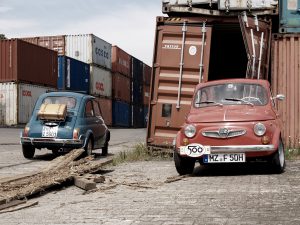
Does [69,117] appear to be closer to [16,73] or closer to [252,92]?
[252,92]

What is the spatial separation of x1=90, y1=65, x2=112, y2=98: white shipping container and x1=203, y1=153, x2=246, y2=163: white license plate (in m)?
32.0

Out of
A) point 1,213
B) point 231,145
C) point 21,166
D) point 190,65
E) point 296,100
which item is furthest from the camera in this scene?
point 296,100

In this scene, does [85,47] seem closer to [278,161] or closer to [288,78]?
[288,78]

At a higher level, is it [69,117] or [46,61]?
[46,61]

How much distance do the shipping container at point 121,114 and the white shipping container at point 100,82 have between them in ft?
4.58

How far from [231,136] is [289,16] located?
19.3 feet

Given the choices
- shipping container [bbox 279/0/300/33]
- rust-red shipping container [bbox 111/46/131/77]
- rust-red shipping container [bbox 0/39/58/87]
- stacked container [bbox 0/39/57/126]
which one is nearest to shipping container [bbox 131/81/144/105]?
rust-red shipping container [bbox 111/46/131/77]

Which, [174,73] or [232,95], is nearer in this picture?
[232,95]

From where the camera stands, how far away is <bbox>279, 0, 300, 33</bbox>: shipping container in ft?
41.2

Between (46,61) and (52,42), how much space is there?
189 inches

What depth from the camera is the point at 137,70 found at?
50312 millimetres

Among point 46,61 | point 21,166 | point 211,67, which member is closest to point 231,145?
point 21,166

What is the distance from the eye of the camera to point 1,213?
552 centimetres

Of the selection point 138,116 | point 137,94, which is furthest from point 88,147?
point 138,116
